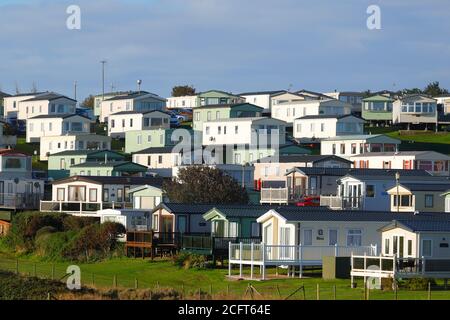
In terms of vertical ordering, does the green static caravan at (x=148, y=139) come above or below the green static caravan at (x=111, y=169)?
above

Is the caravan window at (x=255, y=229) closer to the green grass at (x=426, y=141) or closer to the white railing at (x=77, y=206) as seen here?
the white railing at (x=77, y=206)

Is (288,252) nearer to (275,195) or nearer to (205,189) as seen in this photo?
(205,189)

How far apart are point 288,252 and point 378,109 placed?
263ft

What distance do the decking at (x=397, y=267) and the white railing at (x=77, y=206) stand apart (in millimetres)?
36483

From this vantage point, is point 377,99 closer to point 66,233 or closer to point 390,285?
point 66,233

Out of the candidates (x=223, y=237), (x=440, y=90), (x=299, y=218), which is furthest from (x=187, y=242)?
(x=440, y=90)

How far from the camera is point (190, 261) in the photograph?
70250 millimetres

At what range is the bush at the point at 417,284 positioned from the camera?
183ft

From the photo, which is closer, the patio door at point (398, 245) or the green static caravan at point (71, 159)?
the patio door at point (398, 245)

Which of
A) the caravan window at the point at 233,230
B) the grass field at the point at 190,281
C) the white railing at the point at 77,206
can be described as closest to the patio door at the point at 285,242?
the grass field at the point at 190,281

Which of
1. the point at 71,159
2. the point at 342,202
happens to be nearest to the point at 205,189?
the point at 342,202

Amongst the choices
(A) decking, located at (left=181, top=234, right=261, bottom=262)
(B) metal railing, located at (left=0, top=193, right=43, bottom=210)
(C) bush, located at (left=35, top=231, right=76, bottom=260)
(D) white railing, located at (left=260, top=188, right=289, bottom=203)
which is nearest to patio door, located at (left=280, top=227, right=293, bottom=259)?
(A) decking, located at (left=181, top=234, right=261, bottom=262)

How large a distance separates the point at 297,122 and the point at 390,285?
77164 millimetres

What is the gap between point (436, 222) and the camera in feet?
202
